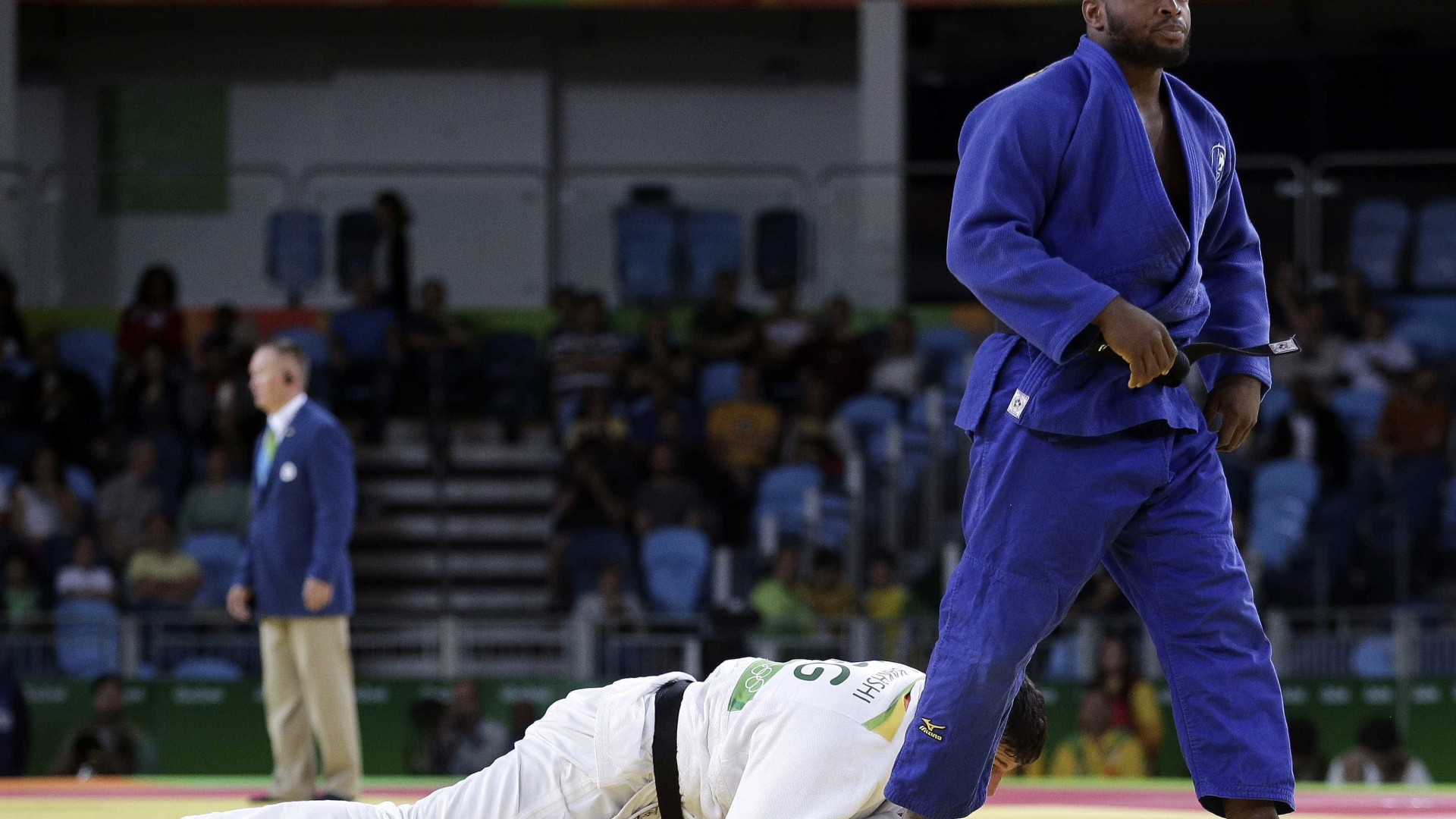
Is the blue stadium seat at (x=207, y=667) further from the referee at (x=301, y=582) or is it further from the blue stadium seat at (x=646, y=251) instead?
the blue stadium seat at (x=646, y=251)

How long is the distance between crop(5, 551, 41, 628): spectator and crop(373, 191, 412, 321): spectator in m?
A: 3.00

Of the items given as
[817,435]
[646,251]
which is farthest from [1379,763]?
[646,251]

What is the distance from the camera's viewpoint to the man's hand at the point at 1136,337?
2.82 metres

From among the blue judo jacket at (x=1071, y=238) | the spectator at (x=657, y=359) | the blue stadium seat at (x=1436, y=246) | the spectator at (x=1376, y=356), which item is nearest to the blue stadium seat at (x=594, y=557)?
the spectator at (x=657, y=359)

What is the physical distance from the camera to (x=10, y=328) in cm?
1187

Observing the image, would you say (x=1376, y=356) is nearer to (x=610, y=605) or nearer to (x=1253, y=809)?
(x=610, y=605)

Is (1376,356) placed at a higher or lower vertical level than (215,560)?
higher

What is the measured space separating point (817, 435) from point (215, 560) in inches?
147

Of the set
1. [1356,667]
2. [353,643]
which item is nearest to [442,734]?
[353,643]

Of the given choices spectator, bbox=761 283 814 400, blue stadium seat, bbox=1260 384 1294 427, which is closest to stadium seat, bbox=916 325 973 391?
spectator, bbox=761 283 814 400

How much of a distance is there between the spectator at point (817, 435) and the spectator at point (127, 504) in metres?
3.91

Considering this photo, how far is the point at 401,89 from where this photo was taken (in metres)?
15.3

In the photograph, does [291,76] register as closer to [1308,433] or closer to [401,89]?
[401,89]

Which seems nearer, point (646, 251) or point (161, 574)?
point (161, 574)
